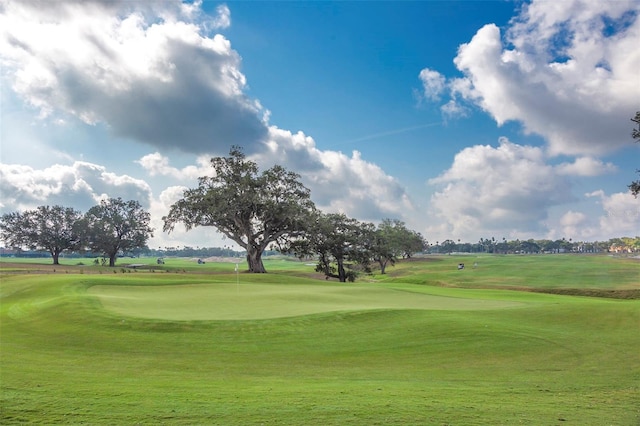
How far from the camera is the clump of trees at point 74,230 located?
101 m

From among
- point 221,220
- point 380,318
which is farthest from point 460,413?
point 221,220

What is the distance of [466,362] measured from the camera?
15.1m

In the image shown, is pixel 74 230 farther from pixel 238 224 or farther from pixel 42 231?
pixel 238 224

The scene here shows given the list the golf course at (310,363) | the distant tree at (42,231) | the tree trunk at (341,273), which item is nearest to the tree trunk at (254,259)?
the tree trunk at (341,273)

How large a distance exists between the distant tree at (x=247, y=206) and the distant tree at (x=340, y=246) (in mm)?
10429

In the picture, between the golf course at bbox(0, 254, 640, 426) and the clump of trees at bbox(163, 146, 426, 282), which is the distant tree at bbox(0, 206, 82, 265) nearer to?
the clump of trees at bbox(163, 146, 426, 282)

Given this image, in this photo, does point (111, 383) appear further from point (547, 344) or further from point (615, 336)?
point (615, 336)

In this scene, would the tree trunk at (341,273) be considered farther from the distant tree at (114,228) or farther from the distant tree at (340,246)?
the distant tree at (114,228)

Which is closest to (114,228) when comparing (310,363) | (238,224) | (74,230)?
(74,230)

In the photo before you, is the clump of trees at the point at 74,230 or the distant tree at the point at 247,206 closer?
the distant tree at the point at 247,206

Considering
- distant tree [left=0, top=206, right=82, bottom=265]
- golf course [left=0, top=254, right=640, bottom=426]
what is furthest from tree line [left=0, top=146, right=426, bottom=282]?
golf course [left=0, top=254, right=640, bottom=426]

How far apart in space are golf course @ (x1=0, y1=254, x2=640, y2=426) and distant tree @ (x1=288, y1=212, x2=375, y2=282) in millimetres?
49459

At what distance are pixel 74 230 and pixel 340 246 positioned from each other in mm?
63175

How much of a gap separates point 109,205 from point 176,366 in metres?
102
